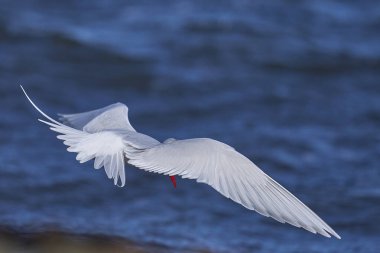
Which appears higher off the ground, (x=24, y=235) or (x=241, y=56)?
(x=241, y=56)

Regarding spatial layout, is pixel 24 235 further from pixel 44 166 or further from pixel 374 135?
pixel 374 135

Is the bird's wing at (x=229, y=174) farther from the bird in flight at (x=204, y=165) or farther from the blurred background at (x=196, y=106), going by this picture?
the blurred background at (x=196, y=106)

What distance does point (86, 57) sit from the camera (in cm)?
1022

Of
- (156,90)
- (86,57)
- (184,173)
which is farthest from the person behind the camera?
(86,57)

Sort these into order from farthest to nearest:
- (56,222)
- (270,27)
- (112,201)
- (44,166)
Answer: (270,27) < (44,166) < (112,201) < (56,222)

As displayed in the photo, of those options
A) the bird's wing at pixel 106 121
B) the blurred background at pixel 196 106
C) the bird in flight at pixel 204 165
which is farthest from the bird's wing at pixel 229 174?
the blurred background at pixel 196 106

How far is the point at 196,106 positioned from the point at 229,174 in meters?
4.67

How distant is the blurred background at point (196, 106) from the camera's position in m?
6.52

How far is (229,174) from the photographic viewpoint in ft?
14.5

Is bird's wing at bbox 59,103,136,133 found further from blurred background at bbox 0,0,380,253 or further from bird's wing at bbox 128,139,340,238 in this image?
blurred background at bbox 0,0,380,253

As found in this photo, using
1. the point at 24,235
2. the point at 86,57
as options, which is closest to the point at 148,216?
the point at 24,235

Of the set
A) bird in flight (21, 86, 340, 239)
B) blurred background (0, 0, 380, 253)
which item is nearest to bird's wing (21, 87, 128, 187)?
bird in flight (21, 86, 340, 239)

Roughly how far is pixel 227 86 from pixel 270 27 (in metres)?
1.86

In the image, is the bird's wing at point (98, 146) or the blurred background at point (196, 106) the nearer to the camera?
the bird's wing at point (98, 146)
